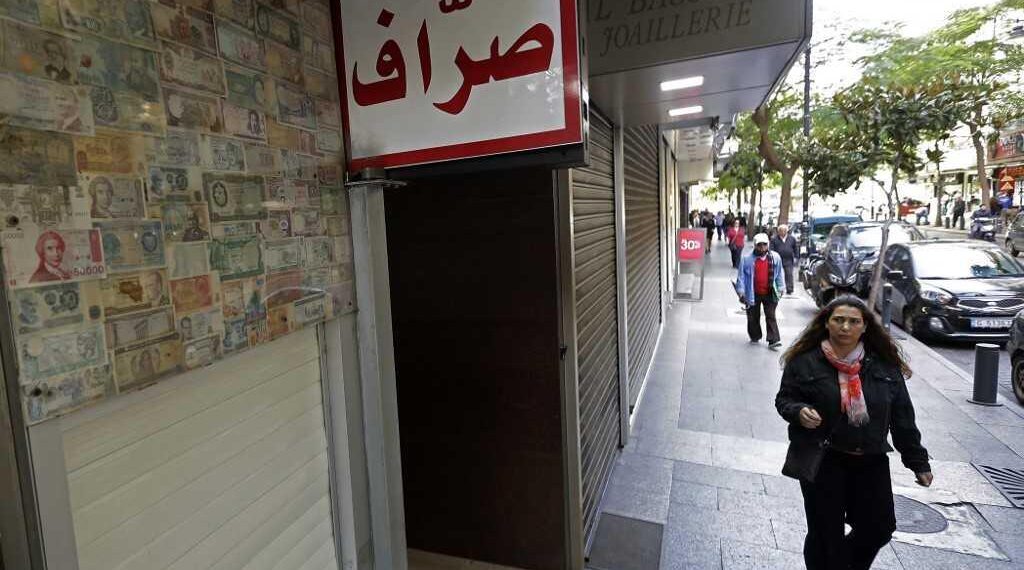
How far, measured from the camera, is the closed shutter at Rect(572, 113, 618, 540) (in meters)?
3.92

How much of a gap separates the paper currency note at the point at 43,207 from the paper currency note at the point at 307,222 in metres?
0.65

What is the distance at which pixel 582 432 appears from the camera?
12.6 feet

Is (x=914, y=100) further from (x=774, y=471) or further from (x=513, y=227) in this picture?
(x=513, y=227)

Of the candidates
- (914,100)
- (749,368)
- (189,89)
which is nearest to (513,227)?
(189,89)

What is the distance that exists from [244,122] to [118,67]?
362 mm

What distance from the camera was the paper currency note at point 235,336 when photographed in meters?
1.61

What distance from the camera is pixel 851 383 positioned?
3.10 m

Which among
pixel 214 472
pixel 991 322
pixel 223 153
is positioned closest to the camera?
pixel 223 153

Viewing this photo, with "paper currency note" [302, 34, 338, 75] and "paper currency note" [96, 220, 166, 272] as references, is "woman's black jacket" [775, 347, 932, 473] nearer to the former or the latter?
"paper currency note" [302, 34, 338, 75]

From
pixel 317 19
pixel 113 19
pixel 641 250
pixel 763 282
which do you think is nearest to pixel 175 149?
pixel 113 19

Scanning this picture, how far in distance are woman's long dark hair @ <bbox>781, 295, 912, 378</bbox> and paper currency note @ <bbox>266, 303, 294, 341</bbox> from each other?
2857 millimetres

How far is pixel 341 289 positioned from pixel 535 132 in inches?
35.9

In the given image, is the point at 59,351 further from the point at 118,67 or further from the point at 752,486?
the point at 752,486

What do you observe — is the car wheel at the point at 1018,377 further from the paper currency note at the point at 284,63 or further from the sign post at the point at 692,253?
the paper currency note at the point at 284,63
